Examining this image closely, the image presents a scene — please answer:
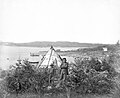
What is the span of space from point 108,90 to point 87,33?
951 millimetres

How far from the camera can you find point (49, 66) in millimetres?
2799

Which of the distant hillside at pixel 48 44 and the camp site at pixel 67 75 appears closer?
the camp site at pixel 67 75

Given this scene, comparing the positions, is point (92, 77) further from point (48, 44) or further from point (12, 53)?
point (12, 53)

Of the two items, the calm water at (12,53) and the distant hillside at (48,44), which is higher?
the distant hillside at (48,44)

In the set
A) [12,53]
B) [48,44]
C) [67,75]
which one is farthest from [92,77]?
[12,53]

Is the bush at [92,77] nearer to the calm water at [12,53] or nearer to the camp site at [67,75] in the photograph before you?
the camp site at [67,75]

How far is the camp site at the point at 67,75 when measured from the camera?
2703 mm

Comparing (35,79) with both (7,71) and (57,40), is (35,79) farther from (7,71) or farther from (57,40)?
(57,40)

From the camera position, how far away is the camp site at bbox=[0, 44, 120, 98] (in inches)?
106

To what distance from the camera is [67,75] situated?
2.60 m

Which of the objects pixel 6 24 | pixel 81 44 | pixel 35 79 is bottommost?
pixel 35 79

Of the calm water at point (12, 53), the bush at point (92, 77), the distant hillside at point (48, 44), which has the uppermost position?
the distant hillside at point (48, 44)

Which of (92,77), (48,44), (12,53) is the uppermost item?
(48,44)

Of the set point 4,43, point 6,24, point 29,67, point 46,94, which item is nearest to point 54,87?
point 46,94
